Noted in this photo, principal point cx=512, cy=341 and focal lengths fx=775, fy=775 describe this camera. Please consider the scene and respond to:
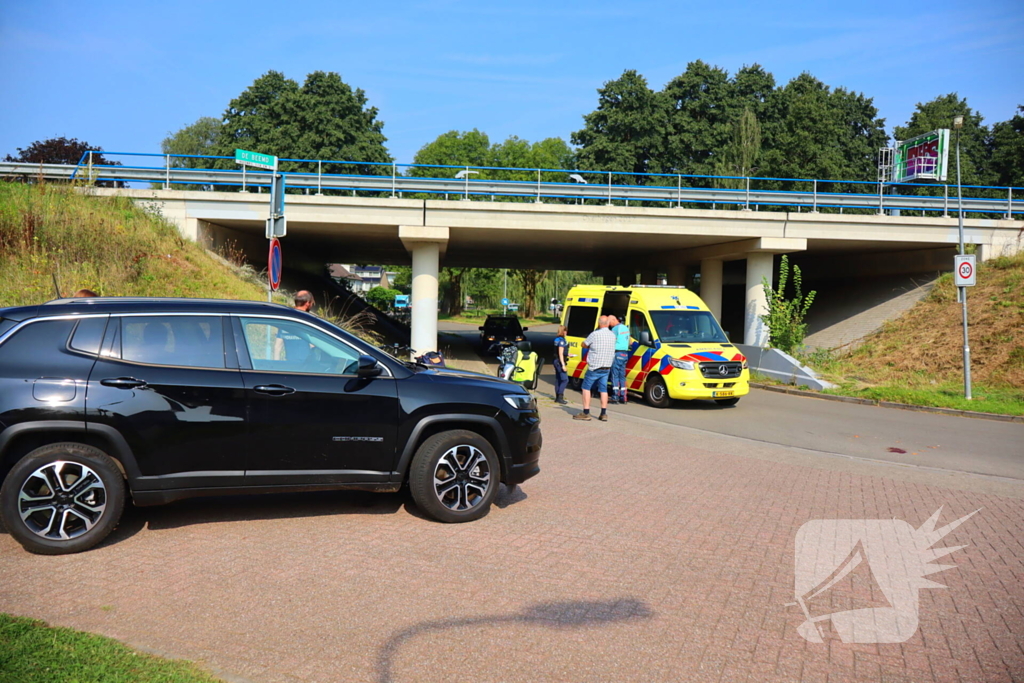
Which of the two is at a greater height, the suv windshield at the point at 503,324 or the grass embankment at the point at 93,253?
the grass embankment at the point at 93,253

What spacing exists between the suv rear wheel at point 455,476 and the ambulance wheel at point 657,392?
987cm

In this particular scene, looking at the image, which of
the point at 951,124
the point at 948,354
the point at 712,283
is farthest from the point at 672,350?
the point at 951,124

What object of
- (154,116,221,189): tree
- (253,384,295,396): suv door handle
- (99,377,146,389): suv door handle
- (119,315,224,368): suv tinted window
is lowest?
(253,384,295,396): suv door handle

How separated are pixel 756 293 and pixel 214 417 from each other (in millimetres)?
22958

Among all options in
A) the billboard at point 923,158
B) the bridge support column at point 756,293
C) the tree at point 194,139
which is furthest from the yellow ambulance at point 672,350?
the tree at point 194,139

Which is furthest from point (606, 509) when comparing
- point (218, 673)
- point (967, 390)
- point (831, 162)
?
point (831, 162)

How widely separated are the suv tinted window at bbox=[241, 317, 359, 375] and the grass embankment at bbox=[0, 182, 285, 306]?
1003 centimetres

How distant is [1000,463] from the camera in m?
10.5

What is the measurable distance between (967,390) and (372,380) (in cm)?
1573

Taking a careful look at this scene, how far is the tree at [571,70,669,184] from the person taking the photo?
5241 cm

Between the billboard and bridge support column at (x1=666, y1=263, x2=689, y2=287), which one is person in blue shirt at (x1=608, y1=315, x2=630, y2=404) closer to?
bridge support column at (x1=666, y1=263, x2=689, y2=287)

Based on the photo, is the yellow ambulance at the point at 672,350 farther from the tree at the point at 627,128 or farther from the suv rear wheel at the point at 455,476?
the tree at the point at 627,128

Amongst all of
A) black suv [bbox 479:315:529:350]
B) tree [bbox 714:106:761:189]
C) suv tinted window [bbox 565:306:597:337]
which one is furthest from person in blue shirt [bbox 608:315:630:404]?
tree [bbox 714:106:761:189]

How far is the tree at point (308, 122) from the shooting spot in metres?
52.5
